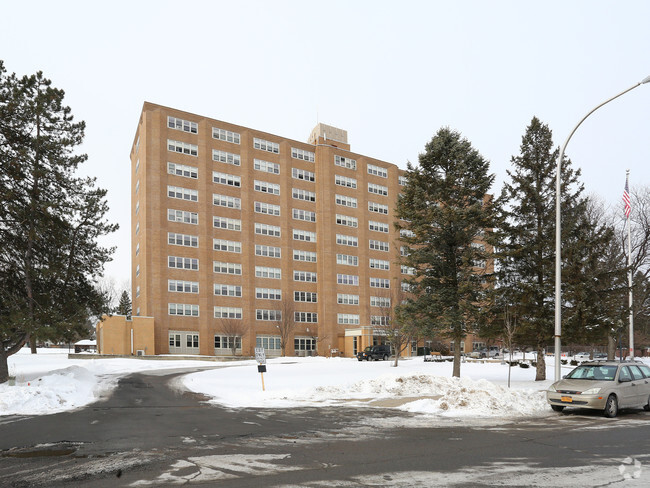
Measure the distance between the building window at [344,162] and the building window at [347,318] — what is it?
70.7ft

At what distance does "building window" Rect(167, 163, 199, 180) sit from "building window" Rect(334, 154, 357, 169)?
21175 millimetres

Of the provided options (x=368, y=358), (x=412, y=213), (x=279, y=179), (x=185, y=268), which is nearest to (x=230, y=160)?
(x=279, y=179)

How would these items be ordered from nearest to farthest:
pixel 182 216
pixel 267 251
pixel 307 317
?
pixel 182 216 → pixel 267 251 → pixel 307 317

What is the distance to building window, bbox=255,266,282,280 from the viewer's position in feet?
222

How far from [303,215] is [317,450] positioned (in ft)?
210

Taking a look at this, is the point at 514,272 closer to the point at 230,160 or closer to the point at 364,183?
the point at 230,160

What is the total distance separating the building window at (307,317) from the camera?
70688 mm

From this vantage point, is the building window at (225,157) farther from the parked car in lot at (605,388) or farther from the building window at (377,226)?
the parked car in lot at (605,388)

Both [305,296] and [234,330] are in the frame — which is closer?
[234,330]

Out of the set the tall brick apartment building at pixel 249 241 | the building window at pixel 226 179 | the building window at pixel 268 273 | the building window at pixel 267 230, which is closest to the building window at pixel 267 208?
the tall brick apartment building at pixel 249 241

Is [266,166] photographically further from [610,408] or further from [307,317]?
[610,408]

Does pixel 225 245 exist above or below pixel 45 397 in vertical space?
above

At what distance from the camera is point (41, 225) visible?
74.6ft

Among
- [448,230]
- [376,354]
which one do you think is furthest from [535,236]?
[376,354]
